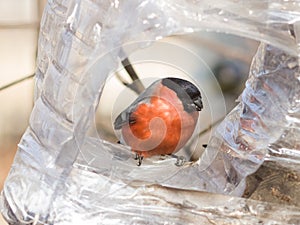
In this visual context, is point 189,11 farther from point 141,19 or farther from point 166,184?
point 166,184

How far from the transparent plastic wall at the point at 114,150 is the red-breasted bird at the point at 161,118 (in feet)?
0.15

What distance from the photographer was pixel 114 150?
2.43 feet

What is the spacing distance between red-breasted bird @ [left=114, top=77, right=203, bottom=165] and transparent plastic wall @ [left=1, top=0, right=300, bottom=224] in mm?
45

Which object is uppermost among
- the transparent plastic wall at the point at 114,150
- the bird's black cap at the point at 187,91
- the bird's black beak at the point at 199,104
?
the bird's black cap at the point at 187,91

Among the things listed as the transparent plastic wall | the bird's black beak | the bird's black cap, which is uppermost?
the bird's black cap

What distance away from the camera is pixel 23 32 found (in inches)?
57.3

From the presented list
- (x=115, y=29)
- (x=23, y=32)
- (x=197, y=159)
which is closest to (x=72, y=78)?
(x=115, y=29)

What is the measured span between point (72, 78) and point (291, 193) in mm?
283

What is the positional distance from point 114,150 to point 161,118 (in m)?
0.08

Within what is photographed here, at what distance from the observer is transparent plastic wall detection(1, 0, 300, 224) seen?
2.00ft

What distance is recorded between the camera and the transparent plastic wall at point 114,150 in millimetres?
608

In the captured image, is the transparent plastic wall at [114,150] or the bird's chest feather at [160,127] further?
the bird's chest feather at [160,127]

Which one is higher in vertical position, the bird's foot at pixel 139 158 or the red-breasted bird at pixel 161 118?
the red-breasted bird at pixel 161 118

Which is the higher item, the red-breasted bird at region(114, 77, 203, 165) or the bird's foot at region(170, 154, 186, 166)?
the red-breasted bird at region(114, 77, 203, 165)
